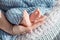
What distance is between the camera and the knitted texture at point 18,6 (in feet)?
2.33

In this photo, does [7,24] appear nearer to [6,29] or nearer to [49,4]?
[6,29]

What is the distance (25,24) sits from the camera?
27.9 inches

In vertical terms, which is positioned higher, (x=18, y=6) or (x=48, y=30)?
(x=18, y=6)

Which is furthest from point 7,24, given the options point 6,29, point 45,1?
point 45,1

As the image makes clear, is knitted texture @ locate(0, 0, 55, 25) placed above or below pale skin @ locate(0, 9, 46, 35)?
above

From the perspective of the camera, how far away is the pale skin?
2.30 feet

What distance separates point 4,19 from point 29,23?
0.15m

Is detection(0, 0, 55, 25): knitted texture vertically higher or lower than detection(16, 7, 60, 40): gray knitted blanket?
higher

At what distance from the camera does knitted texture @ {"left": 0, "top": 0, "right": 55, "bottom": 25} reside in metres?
0.71

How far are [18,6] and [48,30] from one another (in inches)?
9.3

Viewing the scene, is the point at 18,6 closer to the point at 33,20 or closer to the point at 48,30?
the point at 33,20

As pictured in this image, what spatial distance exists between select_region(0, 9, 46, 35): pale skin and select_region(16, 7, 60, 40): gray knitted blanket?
0.03 m

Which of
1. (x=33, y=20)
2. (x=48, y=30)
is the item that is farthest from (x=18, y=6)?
(x=48, y=30)

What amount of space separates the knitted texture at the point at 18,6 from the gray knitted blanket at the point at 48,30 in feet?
0.23
